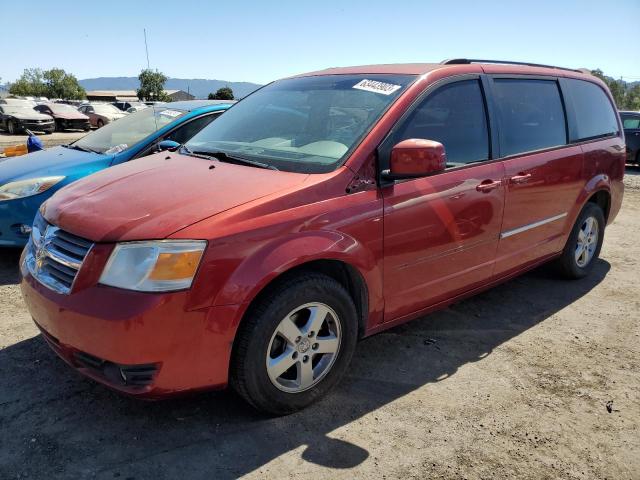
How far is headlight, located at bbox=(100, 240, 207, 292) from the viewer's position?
7.27ft

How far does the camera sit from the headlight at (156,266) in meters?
2.21

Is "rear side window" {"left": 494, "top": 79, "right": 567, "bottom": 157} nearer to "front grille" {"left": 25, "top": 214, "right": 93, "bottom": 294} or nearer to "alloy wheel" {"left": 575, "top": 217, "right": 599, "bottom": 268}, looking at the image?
"alloy wheel" {"left": 575, "top": 217, "right": 599, "bottom": 268}

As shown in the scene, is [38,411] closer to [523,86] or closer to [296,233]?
[296,233]

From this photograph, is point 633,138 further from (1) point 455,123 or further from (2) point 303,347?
(2) point 303,347

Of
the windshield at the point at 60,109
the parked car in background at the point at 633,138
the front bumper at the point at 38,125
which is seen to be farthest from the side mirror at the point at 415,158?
the windshield at the point at 60,109

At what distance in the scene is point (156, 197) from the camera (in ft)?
8.50

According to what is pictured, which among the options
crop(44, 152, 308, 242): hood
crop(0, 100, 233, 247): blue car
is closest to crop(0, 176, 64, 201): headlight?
crop(0, 100, 233, 247): blue car

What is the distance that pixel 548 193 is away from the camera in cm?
395

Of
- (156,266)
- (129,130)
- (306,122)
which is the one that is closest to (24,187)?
(129,130)

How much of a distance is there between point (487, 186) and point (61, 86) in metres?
96.6

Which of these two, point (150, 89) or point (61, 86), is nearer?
point (150, 89)

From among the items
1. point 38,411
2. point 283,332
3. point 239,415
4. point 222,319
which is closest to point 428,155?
point 283,332

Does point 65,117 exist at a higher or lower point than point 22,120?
higher

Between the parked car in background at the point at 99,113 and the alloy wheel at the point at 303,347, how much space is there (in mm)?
27827
